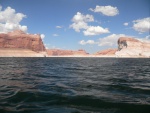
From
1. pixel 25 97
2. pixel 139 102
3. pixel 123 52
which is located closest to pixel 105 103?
pixel 139 102

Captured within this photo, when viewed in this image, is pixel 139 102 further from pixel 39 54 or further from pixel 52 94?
pixel 39 54

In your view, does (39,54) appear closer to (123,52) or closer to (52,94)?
(123,52)

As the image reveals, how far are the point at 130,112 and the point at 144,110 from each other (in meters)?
0.66

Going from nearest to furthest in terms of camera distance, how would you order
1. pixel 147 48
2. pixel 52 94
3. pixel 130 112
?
pixel 130 112, pixel 52 94, pixel 147 48

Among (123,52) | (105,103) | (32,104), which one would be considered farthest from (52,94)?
(123,52)

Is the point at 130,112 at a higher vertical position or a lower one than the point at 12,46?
lower

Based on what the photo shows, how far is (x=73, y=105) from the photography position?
8.30 metres

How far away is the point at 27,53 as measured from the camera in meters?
191

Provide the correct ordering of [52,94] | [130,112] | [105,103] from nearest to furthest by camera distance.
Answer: [130,112], [105,103], [52,94]

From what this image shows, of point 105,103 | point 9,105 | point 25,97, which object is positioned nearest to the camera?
point 9,105

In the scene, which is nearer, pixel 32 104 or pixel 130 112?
pixel 130 112

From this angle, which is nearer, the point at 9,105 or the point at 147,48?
the point at 9,105

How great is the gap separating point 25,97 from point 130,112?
15.6 ft

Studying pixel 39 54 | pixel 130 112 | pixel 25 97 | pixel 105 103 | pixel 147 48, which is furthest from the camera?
pixel 39 54
